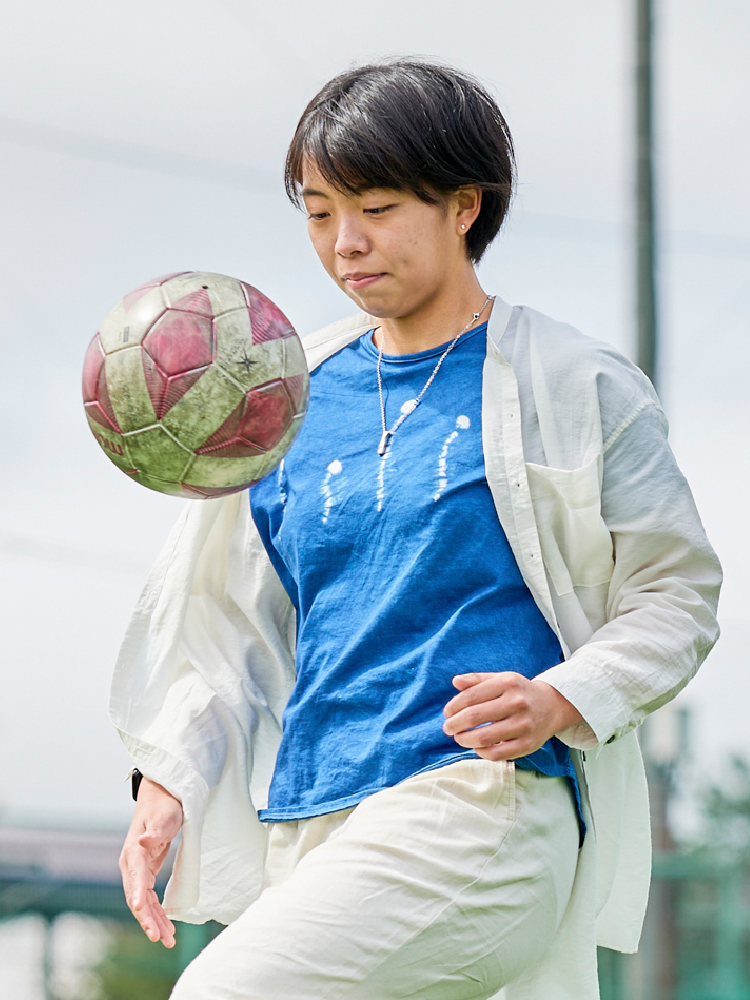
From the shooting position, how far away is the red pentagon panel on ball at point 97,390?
2367 millimetres

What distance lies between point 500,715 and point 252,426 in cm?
62

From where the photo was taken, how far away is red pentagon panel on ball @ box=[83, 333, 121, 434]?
2.37m

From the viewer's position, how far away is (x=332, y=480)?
262cm

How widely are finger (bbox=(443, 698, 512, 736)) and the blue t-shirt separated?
5.6 inches

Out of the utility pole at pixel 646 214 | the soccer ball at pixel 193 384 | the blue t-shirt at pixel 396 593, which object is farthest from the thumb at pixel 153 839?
the utility pole at pixel 646 214

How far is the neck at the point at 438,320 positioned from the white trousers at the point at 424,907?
83cm

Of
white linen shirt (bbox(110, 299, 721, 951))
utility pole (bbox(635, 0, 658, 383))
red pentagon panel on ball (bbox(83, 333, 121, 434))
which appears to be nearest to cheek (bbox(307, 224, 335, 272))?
white linen shirt (bbox(110, 299, 721, 951))

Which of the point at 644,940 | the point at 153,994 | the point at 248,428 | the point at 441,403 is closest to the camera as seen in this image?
the point at 248,428

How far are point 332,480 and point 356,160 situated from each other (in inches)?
22.5

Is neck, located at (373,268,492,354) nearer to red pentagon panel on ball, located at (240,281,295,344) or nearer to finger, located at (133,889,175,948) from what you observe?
red pentagon panel on ball, located at (240,281,295,344)

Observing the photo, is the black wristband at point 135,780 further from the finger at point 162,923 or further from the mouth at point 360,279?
the mouth at point 360,279

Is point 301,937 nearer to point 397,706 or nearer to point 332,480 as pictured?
point 397,706

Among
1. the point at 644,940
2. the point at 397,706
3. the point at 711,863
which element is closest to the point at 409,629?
the point at 397,706

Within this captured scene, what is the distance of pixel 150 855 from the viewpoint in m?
2.57
